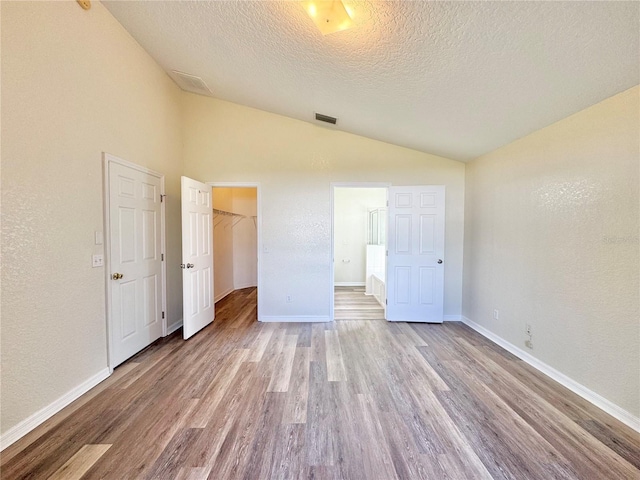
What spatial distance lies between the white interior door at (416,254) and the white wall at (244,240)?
348 centimetres

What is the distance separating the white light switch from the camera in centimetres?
Answer: 213

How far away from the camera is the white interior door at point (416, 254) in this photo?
359cm

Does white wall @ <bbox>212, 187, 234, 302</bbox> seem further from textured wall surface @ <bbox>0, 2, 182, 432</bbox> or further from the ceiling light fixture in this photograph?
the ceiling light fixture

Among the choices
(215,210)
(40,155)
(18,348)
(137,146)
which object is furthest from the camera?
(215,210)

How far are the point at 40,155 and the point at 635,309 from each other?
426 cm

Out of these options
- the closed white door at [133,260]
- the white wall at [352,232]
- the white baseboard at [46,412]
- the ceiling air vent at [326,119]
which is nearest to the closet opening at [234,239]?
the closed white door at [133,260]

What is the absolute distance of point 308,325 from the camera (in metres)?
3.55

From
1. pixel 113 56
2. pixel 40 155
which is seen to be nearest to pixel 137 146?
pixel 113 56

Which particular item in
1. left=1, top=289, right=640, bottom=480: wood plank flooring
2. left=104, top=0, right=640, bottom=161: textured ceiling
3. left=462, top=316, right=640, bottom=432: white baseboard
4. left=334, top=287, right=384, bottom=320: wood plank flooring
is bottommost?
left=1, top=289, right=640, bottom=480: wood plank flooring

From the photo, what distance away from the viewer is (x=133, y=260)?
8.57 ft

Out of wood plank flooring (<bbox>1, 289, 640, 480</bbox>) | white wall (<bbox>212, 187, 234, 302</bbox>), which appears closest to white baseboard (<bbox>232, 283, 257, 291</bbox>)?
white wall (<bbox>212, 187, 234, 302</bbox>)

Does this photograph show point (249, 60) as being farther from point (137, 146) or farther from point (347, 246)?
point (347, 246)

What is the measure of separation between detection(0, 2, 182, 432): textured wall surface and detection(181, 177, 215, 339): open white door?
2.58 feet

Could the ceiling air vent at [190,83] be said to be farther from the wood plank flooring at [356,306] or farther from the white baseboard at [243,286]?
the white baseboard at [243,286]
